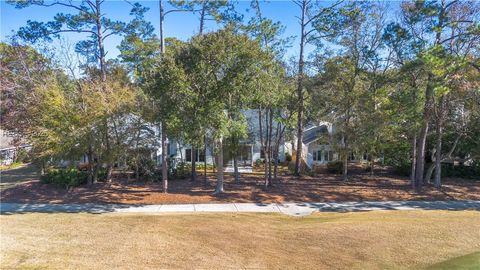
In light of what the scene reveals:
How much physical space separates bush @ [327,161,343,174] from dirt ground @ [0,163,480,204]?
6.00 metres

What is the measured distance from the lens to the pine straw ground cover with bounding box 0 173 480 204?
1898cm

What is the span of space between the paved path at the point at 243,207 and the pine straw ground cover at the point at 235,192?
2.60ft

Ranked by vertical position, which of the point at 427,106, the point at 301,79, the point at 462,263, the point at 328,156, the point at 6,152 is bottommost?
the point at 462,263

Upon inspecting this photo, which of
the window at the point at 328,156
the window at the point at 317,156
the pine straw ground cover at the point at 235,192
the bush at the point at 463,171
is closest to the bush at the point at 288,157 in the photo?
the window at the point at 317,156

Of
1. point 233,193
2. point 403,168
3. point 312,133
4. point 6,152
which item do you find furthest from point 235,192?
point 6,152

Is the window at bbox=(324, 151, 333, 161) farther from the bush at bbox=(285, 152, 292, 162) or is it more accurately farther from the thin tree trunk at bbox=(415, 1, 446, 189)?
the thin tree trunk at bbox=(415, 1, 446, 189)

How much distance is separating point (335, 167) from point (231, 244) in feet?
72.1

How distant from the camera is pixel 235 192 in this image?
66.2 ft

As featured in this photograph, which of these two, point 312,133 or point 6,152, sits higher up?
point 312,133

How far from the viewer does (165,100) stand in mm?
17469

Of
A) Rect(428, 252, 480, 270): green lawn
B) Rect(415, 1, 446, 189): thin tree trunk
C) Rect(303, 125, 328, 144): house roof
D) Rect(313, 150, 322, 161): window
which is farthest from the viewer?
Rect(313, 150, 322, 161): window

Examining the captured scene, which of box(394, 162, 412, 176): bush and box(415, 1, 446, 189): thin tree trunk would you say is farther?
box(394, 162, 412, 176): bush

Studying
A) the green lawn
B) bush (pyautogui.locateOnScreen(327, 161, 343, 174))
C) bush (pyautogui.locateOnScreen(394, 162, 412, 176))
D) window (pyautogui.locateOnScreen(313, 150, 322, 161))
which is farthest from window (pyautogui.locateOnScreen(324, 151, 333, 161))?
the green lawn

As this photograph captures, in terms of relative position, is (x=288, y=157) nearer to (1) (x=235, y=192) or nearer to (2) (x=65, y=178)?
(1) (x=235, y=192)
